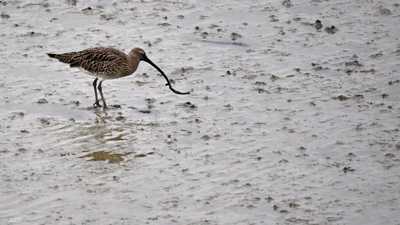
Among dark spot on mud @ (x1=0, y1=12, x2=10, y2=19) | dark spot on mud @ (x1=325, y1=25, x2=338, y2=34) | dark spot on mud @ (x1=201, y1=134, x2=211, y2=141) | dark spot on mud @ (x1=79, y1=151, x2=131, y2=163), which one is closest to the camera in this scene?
dark spot on mud @ (x1=79, y1=151, x2=131, y2=163)

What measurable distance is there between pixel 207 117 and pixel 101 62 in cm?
164

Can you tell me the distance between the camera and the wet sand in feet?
27.4

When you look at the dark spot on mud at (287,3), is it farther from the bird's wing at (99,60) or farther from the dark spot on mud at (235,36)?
the bird's wing at (99,60)

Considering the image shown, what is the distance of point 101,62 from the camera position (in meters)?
11.3

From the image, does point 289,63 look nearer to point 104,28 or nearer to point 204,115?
point 204,115

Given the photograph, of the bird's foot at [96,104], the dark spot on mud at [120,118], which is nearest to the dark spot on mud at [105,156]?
the dark spot on mud at [120,118]

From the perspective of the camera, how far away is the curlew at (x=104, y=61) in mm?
11336

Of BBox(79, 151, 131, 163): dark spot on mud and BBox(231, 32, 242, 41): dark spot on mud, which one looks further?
BBox(231, 32, 242, 41): dark spot on mud

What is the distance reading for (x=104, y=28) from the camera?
44.3 ft

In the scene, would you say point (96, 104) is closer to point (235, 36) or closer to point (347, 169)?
point (235, 36)

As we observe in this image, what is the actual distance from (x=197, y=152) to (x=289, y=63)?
121 inches

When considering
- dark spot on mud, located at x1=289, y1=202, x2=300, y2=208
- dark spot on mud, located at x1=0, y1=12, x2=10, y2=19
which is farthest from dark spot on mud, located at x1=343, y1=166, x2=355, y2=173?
dark spot on mud, located at x1=0, y1=12, x2=10, y2=19

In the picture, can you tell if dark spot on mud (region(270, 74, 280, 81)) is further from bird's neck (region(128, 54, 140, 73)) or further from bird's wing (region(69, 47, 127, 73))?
bird's wing (region(69, 47, 127, 73))

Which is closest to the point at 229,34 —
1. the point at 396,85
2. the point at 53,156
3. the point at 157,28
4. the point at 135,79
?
the point at 157,28
